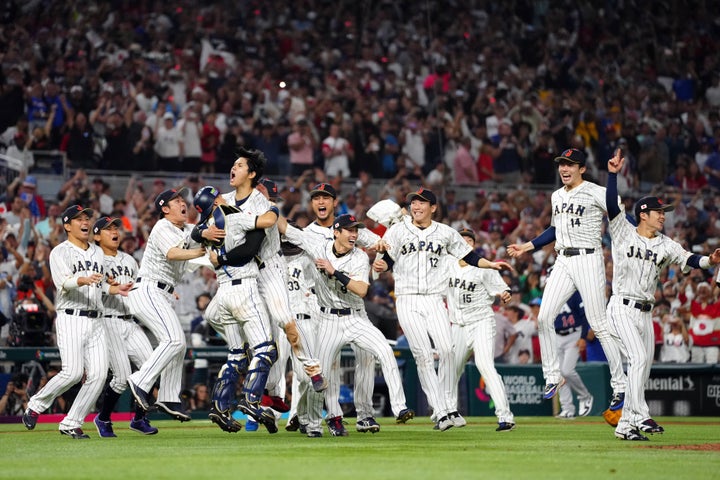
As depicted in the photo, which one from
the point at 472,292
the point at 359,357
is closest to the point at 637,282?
the point at 359,357

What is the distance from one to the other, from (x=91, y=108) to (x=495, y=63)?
34.3ft

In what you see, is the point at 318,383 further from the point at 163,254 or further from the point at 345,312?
the point at 163,254

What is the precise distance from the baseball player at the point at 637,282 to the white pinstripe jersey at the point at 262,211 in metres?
3.16

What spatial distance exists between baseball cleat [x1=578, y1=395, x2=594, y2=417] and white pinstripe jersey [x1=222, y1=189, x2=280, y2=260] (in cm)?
760

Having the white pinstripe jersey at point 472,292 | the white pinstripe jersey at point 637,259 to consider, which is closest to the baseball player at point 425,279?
the white pinstripe jersey at point 637,259

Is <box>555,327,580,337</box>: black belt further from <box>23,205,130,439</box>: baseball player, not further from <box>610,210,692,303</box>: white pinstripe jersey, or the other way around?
<box>23,205,130,439</box>: baseball player

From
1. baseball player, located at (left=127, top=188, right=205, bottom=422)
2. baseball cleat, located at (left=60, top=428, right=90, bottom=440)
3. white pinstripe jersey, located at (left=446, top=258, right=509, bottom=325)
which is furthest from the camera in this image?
white pinstripe jersey, located at (left=446, top=258, right=509, bottom=325)

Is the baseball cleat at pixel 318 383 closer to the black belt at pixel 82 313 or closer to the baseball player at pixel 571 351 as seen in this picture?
the black belt at pixel 82 313

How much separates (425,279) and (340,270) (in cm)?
103

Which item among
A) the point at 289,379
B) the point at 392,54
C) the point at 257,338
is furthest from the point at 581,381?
the point at 392,54

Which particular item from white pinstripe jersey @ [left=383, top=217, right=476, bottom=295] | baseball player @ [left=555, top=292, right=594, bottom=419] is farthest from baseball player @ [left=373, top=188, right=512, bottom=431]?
baseball player @ [left=555, top=292, right=594, bottom=419]

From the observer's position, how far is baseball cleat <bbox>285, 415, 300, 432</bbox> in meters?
11.7

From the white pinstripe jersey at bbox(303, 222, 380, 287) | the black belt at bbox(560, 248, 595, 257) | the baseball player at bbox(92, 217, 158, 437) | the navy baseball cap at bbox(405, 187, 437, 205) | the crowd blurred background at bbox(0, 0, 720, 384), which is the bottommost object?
the baseball player at bbox(92, 217, 158, 437)

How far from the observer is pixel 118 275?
12039mm
